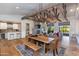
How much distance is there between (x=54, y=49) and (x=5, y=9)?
3.39ft

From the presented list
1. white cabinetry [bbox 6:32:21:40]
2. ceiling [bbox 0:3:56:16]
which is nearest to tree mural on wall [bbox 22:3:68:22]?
ceiling [bbox 0:3:56:16]

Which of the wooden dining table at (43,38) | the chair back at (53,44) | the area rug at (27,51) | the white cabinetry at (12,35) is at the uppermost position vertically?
the white cabinetry at (12,35)

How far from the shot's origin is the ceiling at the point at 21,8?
202cm

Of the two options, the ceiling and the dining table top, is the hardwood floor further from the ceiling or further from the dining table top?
the ceiling

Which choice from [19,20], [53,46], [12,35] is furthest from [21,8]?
[53,46]

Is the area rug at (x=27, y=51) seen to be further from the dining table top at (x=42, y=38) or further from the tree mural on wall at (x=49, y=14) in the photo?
the tree mural on wall at (x=49, y=14)

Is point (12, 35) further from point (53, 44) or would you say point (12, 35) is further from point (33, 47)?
point (53, 44)

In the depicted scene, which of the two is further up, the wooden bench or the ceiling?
the ceiling

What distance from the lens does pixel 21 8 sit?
2045 millimetres

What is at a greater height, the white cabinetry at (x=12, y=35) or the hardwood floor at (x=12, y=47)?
the white cabinetry at (x=12, y=35)

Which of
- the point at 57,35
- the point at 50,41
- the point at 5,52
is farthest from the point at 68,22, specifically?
the point at 5,52

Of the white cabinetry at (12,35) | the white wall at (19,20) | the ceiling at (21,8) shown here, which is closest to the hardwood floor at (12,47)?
the white cabinetry at (12,35)

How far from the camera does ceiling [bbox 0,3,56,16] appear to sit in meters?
2.02

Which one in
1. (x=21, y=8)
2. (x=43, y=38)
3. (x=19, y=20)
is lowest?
(x=43, y=38)
